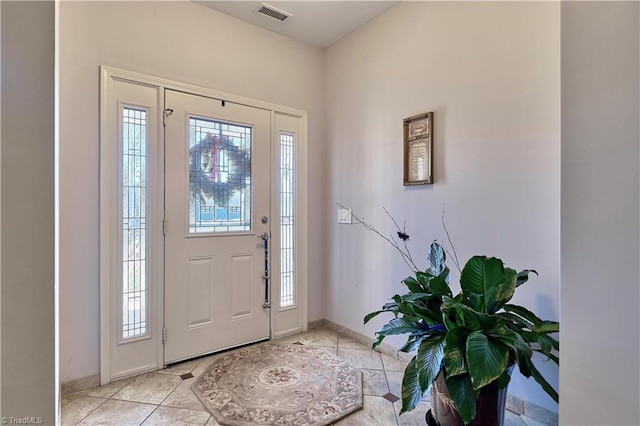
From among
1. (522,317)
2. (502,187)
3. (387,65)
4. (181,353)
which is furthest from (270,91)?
(522,317)

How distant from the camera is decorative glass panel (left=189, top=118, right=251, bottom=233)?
8.01ft

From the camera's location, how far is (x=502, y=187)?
185 centimetres

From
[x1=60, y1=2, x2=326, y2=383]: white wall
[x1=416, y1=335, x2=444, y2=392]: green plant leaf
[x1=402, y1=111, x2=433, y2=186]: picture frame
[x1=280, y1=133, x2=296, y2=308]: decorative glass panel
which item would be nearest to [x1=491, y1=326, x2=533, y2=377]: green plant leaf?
[x1=416, y1=335, x2=444, y2=392]: green plant leaf

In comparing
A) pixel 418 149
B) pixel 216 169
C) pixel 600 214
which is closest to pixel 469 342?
pixel 600 214

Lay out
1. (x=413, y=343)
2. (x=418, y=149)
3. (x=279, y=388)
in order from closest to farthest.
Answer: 1. (x=413, y=343)
2. (x=279, y=388)
3. (x=418, y=149)

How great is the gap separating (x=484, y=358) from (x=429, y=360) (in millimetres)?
225

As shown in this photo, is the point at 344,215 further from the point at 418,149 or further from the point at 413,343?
the point at 413,343

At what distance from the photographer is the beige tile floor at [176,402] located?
169 centimetres

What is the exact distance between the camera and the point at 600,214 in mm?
627

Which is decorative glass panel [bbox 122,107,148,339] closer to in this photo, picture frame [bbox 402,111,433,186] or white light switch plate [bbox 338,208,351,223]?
white light switch plate [bbox 338,208,351,223]

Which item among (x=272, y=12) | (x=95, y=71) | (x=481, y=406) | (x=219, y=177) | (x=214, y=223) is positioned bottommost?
(x=481, y=406)

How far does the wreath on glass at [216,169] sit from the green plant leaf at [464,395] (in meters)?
2.01

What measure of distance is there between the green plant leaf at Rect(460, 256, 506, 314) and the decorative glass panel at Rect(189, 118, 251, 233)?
182cm

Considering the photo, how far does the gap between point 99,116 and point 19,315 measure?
1607mm
